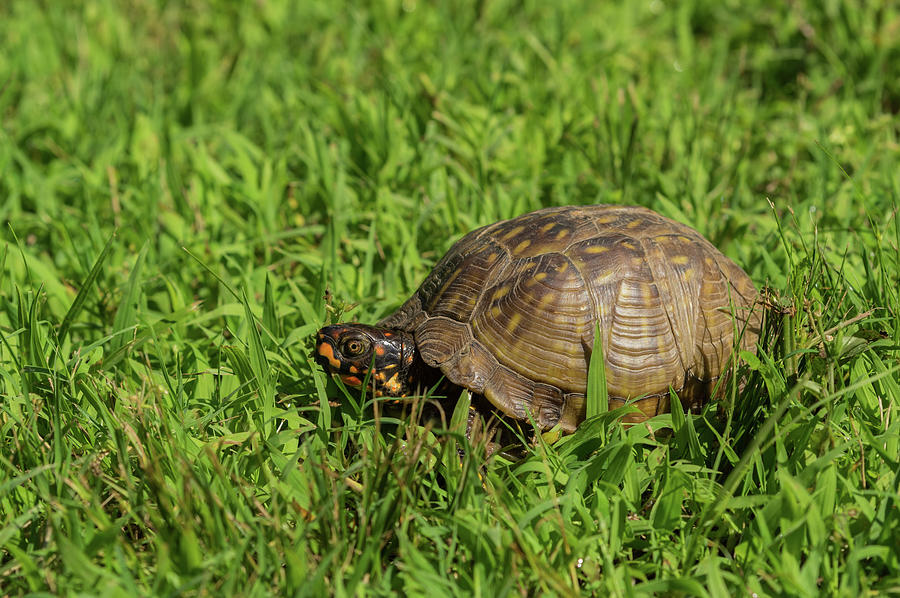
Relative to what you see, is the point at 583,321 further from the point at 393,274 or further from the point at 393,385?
the point at 393,274

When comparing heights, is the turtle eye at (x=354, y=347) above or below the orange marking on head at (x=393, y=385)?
above

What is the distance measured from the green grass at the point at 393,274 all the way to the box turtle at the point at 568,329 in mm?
→ 147

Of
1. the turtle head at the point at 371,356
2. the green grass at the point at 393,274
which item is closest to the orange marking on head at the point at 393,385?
the turtle head at the point at 371,356

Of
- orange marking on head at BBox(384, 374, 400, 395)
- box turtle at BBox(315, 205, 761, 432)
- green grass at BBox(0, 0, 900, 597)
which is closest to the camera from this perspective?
green grass at BBox(0, 0, 900, 597)

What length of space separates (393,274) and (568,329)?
104 cm

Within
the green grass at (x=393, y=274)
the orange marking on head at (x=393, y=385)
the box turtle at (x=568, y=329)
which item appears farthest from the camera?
the orange marking on head at (x=393, y=385)

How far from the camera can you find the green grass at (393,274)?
1.94 metres

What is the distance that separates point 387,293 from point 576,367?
3.41ft

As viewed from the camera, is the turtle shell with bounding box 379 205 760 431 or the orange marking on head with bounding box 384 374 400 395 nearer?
the turtle shell with bounding box 379 205 760 431

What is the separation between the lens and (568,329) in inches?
95.2

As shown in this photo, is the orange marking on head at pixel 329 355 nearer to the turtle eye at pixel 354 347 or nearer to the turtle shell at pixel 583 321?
the turtle eye at pixel 354 347

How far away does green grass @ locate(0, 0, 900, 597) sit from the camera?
1937 millimetres

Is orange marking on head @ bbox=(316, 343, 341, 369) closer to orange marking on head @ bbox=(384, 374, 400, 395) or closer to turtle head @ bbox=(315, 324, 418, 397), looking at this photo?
turtle head @ bbox=(315, 324, 418, 397)

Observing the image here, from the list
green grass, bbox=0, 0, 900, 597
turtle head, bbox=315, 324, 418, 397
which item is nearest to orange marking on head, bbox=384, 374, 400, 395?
turtle head, bbox=315, 324, 418, 397
